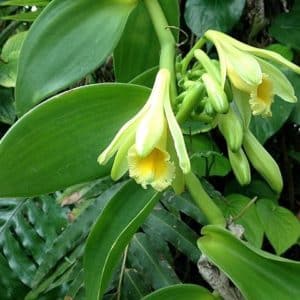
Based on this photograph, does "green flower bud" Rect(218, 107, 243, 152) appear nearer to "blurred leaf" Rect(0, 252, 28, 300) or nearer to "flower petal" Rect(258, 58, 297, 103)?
"flower petal" Rect(258, 58, 297, 103)

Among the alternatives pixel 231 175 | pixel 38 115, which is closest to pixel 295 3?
pixel 231 175

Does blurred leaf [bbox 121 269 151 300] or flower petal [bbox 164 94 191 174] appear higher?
flower petal [bbox 164 94 191 174]

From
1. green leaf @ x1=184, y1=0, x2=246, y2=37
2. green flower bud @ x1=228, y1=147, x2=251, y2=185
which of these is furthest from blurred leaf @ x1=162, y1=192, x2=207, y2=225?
green flower bud @ x1=228, y1=147, x2=251, y2=185

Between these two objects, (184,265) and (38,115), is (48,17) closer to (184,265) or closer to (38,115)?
(38,115)

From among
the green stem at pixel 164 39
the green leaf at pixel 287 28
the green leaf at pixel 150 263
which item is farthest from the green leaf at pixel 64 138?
the green leaf at pixel 287 28

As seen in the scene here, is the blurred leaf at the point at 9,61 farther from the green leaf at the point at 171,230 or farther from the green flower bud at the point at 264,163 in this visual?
the green flower bud at the point at 264,163

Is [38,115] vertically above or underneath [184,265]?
above
